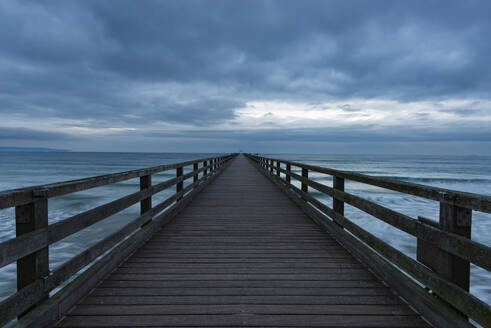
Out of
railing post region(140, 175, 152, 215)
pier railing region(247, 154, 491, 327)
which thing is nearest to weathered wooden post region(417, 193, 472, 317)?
pier railing region(247, 154, 491, 327)

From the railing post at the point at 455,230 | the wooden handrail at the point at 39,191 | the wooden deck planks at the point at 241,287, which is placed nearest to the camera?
the wooden handrail at the point at 39,191

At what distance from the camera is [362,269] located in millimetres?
3553

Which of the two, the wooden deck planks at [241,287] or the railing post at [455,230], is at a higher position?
the railing post at [455,230]

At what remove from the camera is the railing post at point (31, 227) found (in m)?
2.15

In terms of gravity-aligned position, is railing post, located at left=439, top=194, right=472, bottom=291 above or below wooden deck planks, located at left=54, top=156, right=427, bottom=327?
above

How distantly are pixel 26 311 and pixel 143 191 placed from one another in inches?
86.2

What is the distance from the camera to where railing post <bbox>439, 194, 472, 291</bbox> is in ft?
7.02

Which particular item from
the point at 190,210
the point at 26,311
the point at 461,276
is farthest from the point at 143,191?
the point at 461,276

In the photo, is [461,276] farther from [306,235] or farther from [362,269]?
[306,235]

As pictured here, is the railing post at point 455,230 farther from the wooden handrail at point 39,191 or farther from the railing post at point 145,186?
the railing post at point 145,186

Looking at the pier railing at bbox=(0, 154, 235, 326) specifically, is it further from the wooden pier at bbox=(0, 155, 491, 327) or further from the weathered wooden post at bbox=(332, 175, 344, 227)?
the weathered wooden post at bbox=(332, 175, 344, 227)

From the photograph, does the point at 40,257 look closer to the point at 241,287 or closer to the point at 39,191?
the point at 39,191

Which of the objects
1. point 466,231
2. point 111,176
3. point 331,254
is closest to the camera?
point 466,231

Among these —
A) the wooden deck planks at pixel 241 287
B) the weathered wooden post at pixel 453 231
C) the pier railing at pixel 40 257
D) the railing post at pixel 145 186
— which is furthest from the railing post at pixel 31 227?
the weathered wooden post at pixel 453 231
